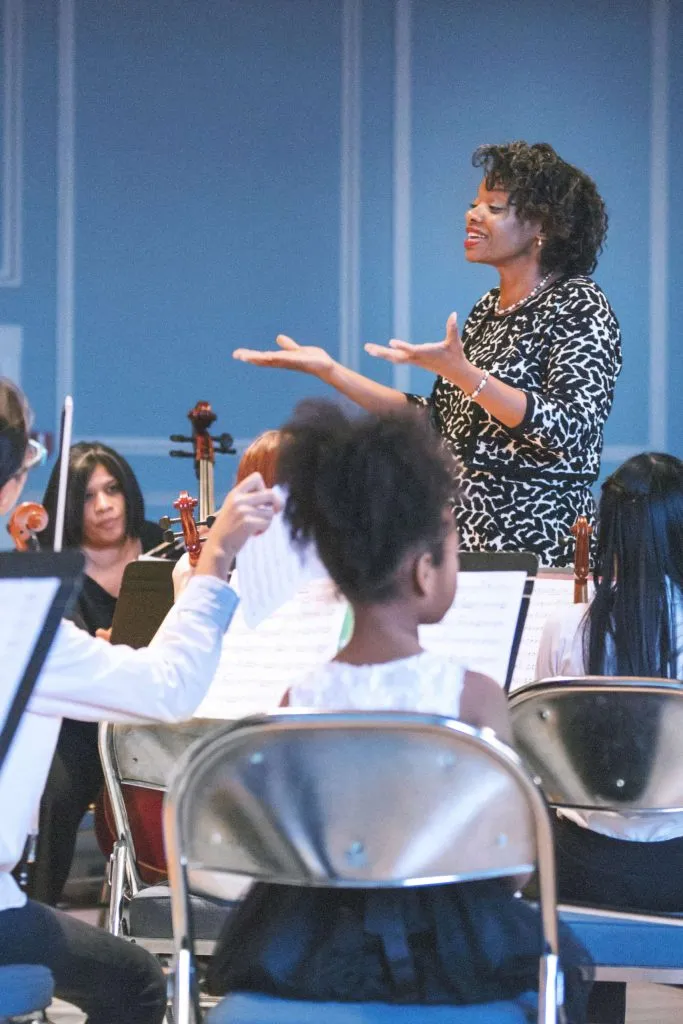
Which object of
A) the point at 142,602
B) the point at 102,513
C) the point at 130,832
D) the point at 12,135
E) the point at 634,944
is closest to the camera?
the point at 634,944

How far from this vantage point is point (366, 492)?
1.38 meters

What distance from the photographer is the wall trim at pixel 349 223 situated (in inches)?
185

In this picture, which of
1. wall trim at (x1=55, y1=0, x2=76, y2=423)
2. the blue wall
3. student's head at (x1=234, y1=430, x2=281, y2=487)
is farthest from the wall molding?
student's head at (x1=234, y1=430, x2=281, y2=487)

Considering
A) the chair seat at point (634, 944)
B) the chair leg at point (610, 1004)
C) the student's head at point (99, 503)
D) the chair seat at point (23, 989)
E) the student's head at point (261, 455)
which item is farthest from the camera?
the student's head at point (99, 503)

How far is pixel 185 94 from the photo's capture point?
183 inches

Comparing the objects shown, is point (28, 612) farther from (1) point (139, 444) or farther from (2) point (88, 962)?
(1) point (139, 444)

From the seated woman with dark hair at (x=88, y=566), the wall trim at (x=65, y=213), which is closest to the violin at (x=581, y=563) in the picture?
the seated woman with dark hair at (x=88, y=566)

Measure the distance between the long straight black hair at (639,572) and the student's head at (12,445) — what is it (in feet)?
2.42

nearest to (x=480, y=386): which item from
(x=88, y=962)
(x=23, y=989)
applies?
(x=88, y=962)

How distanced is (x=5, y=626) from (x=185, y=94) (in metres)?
3.80

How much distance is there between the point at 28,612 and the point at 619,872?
863 millimetres

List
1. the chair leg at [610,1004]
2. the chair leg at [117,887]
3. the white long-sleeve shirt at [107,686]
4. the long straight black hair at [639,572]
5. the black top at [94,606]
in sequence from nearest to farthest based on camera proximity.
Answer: the white long-sleeve shirt at [107,686]
the long straight black hair at [639,572]
the chair leg at [117,887]
the chair leg at [610,1004]
the black top at [94,606]

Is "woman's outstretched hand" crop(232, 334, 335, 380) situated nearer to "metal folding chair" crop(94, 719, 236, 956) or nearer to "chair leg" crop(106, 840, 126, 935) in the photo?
"metal folding chair" crop(94, 719, 236, 956)

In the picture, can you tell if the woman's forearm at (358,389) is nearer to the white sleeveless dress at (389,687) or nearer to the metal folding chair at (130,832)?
the metal folding chair at (130,832)
